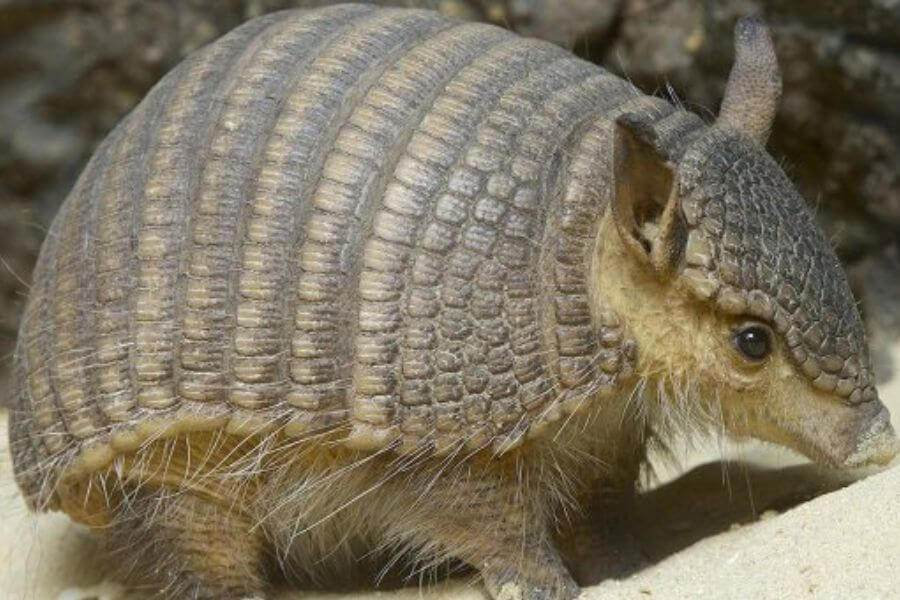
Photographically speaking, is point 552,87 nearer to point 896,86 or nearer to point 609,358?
point 609,358

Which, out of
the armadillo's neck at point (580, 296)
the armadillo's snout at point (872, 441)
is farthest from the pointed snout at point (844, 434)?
the armadillo's neck at point (580, 296)

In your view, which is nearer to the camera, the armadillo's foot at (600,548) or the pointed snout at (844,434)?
the pointed snout at (844,434)

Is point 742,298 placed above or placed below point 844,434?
above

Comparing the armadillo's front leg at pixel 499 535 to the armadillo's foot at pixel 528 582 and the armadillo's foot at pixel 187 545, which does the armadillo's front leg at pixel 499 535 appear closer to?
the armadillo's foot at pixel 528 582

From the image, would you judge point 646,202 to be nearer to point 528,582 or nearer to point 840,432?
point 840,432

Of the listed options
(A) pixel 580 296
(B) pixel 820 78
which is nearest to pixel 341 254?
(A) pixel 580 296

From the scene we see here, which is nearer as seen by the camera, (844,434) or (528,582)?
(844,434)
